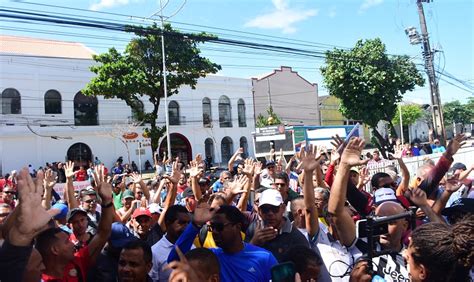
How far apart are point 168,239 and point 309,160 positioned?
1.39m

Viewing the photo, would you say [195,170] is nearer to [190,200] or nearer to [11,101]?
[190,200]

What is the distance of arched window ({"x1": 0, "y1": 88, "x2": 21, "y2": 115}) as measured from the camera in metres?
26.0

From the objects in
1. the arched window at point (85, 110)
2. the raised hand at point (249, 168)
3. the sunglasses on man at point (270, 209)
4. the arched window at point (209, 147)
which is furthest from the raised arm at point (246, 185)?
the arched window at point (209, 147)

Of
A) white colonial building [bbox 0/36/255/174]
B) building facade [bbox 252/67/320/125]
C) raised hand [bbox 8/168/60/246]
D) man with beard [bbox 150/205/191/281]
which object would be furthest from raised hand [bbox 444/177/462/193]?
building facade [bbox 252/67/320/125]

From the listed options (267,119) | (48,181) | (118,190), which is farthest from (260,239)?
(267,119)

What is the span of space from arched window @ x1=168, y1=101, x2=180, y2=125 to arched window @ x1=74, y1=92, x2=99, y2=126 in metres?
5.84

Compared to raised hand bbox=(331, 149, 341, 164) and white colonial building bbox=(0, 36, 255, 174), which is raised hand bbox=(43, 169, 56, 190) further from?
white colonial building bbox=(0, 36, 255, 174)

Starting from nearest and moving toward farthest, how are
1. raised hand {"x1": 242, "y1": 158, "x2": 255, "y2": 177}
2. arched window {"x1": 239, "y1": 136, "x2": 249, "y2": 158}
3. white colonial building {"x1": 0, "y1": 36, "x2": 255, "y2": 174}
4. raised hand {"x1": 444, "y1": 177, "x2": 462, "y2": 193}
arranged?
1. raised hand {"x1": 444, "y1": 177, "x2": 462, "y2": 193}
2. raised hand {"x1": 242, "y1": 158, "x2": 255, "y2": 177}
3. white colonial building {"x1": 0, "y1": 36, "x2": 255, "y2": 174}
4. arched window {"x1": 239, "y1": 136, "x2": 249, "y2": 158}

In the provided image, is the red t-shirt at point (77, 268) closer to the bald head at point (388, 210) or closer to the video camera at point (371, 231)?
the video camera at point (371, 231)

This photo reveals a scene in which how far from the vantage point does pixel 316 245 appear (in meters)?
3.44

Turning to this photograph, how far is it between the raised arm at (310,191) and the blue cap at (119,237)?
141 centimetres

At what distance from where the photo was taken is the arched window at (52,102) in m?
27.8

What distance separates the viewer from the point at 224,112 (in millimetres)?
37031

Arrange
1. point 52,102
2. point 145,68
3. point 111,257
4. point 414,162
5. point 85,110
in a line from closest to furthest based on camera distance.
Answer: point 111,257, point 414,162, point 145,68, point 52,102, point 85,110
